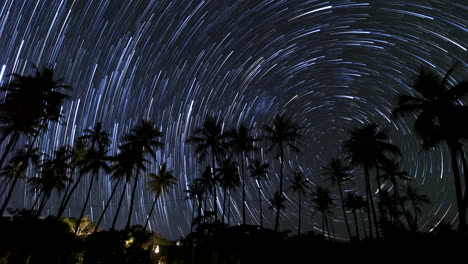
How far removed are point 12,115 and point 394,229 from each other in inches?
1364

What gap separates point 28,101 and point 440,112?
3520 centimetres

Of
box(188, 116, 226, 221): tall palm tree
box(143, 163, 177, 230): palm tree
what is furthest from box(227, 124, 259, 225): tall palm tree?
box(143, 163, 177, 230): palm tree

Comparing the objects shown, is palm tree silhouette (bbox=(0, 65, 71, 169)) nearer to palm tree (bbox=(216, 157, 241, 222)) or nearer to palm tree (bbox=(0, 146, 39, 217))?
palm tree (bbox=(0, 146, 39, 217))

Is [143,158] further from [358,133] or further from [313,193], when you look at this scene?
[313,193]

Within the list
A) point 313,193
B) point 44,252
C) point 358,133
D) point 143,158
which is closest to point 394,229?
point 358,133

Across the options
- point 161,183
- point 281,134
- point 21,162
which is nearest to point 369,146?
point 281,134

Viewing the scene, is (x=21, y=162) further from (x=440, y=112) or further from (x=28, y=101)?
(x=440, y=112)

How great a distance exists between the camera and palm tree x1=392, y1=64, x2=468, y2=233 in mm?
18844

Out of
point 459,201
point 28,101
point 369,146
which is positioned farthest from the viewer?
point 369,146

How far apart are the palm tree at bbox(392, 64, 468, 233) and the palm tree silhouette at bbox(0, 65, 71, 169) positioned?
106 ft

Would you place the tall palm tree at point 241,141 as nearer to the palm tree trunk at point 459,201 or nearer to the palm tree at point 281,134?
the palm tree at point 281,134

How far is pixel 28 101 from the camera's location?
26344 millimetres

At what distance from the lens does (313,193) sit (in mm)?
65812

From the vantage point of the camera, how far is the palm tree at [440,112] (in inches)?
742
